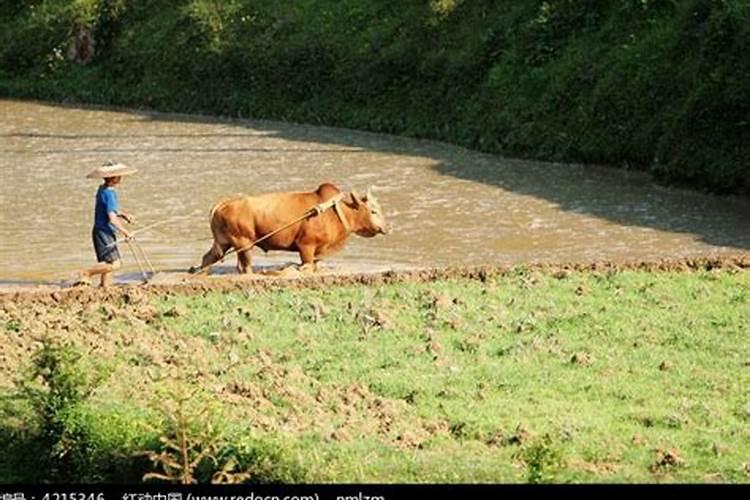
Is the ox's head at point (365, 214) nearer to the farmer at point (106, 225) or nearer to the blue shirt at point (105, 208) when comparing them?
the farmer at point (106, 225)

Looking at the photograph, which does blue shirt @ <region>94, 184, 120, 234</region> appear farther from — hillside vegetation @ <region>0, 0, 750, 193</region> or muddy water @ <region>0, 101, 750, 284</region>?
hillside vegetation @ <region>0, 0, 750, 193</region>

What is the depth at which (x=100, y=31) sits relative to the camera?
124 feet

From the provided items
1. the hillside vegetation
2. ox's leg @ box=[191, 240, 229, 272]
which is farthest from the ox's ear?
the hillside vegetation

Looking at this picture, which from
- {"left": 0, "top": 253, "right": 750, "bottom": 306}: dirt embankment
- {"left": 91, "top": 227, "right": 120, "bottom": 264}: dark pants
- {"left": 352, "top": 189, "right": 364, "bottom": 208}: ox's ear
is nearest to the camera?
{"left": 0, "top": 253, "right": 750, "bottom": 306}: dirt embankment

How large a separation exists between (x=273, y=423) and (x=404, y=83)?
1901 centimetres

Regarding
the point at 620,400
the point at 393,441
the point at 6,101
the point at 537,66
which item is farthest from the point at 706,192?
the point at 6,101

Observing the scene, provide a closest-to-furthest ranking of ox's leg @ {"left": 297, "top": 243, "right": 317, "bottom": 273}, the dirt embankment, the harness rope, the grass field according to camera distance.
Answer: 1. the grass field
2. the dirt embankment
3. the harness rope
4. ox's leg @ {"left": 297, "top": 243, "right": 317, "bottom": 273}

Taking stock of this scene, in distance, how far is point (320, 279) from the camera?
53.3ft

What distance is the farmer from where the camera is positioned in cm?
1647

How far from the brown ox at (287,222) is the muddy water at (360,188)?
3.11 feet

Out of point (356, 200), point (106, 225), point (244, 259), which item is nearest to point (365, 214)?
point (356, 200)

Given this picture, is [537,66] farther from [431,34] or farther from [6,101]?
[6,101]

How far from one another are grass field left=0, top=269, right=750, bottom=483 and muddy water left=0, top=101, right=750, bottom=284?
3.29 m

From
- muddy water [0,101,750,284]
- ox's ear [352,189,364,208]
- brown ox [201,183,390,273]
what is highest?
ox's ear [352,189,364,208]
